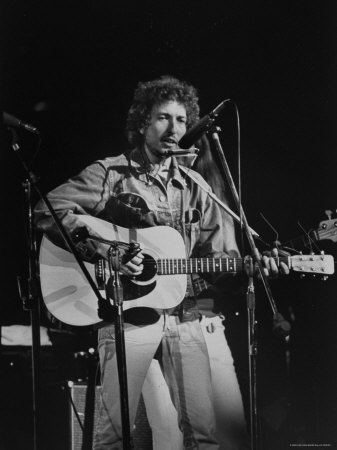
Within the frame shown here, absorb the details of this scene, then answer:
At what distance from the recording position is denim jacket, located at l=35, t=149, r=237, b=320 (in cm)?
290

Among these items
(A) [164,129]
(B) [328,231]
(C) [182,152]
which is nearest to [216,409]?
(B) [328,231]

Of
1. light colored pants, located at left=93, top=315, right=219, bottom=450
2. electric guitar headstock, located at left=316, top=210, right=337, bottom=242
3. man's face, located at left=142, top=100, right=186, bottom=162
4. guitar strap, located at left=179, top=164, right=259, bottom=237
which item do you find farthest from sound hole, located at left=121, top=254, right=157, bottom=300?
electric guitar headstock, located at left=316, top=210, right=337, bottom=242

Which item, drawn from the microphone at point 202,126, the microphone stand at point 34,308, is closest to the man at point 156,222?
the microphone stand at point 34,308

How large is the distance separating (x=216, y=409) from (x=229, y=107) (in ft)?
5.51

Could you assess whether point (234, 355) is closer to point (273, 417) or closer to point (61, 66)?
point (273, 417)

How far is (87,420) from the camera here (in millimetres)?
2885

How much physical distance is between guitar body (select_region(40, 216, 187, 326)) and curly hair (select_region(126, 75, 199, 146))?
22.9 inches

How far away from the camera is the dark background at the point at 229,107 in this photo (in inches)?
127

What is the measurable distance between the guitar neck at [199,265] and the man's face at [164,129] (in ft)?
1.97

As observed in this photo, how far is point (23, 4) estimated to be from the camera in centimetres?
325

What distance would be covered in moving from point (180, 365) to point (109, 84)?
1.59 metres

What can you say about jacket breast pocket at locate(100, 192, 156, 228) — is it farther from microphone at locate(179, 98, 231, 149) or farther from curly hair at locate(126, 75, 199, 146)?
microphone at locate(179, 98, 231, 149)

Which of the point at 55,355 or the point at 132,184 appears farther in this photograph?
the point at 55,355

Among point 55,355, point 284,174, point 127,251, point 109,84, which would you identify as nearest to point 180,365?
point 127,251
